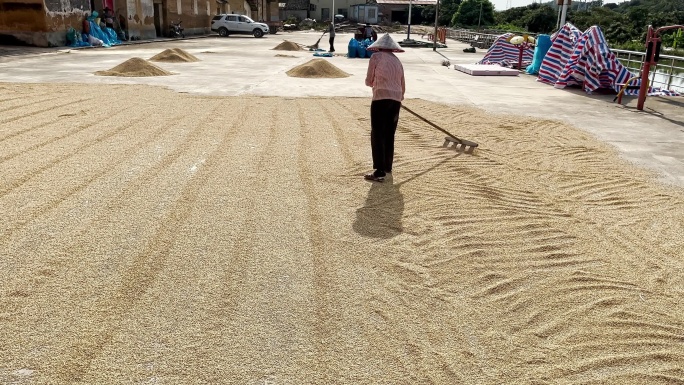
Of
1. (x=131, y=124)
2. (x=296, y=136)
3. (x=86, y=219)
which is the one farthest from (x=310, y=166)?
(x=131, y=124)

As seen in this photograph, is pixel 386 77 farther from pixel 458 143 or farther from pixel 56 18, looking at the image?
pixel 56 18

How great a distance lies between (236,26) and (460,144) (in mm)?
35867

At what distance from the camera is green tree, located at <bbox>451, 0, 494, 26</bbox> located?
2648 inches

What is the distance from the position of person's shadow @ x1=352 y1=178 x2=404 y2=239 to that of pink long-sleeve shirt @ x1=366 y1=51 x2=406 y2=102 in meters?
0.93

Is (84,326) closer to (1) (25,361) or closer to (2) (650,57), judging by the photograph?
(1) (25,361)

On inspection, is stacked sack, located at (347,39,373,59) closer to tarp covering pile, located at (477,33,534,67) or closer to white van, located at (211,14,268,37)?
tarp covering pile, located at (477,33,534,67)

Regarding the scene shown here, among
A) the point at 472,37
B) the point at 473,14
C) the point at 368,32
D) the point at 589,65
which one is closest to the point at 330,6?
the point at 473,14

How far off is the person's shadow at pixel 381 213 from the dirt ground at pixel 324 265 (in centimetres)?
3

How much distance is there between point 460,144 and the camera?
733 cm

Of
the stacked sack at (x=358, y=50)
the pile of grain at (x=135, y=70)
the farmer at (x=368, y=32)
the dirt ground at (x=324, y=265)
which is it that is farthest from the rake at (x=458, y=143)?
the stacked sack at (x=358, y=50)

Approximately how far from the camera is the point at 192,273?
142 inches

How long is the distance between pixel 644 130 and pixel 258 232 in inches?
298

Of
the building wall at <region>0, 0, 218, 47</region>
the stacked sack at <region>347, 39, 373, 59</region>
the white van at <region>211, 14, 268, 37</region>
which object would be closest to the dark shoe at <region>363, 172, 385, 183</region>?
the stacked sack at <region>347, 39, 373, 59</region>

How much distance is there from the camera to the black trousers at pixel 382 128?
5746 mm
